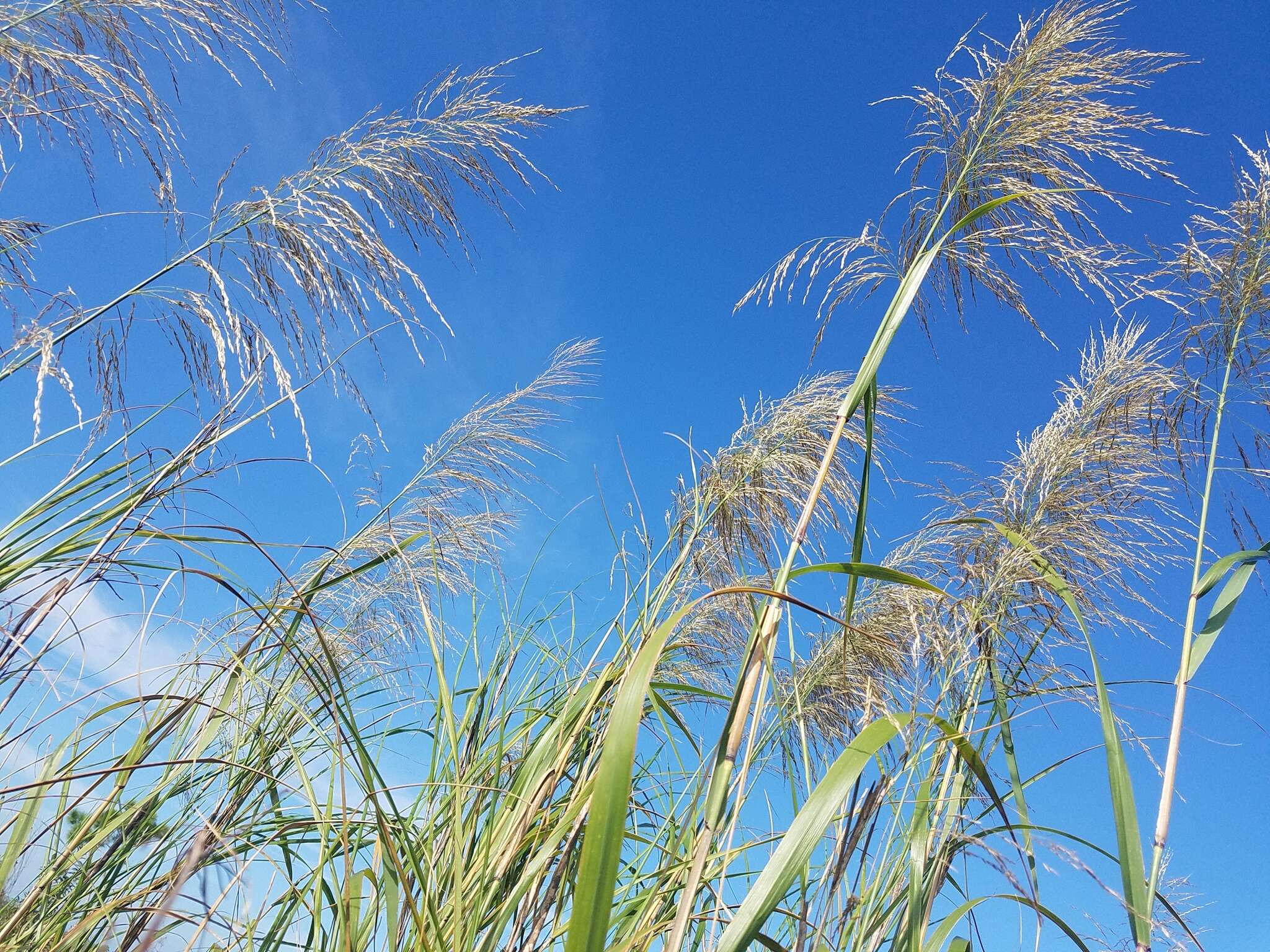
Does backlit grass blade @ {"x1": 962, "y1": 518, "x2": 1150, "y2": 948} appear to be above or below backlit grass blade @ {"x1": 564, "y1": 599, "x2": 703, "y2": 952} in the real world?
above

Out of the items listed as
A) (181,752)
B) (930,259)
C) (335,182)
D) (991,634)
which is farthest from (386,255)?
(991,634)

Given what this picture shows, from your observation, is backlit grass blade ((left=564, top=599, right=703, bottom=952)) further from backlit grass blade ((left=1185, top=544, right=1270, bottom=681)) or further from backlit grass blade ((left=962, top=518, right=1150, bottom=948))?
backlit grass blade ((left=1185, top=544, right=1270, bottom=681))

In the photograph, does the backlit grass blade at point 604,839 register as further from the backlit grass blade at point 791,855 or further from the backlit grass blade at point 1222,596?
the backlit grass blade at point 1222,596

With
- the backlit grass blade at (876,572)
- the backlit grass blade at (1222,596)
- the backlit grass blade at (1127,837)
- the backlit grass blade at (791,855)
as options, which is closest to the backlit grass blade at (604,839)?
the backlit grass blade at (791,855)

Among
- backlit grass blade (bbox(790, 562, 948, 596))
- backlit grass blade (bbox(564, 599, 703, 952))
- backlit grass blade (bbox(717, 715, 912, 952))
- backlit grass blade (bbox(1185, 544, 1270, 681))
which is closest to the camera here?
backlit grass blade (bbox(564, 599, 703, 952))

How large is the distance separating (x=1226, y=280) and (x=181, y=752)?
2.51 metres

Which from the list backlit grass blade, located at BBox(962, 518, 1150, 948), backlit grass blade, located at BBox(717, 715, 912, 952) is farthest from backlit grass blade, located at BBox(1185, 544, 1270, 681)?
backlit grass blade, located at BBox(717, 715, 912, 952)

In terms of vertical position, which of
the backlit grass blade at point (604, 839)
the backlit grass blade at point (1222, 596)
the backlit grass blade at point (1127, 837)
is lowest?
the backlit grass blade at point (604, 839)

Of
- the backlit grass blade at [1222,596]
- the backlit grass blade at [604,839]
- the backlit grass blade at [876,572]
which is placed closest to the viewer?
the backlit grass blade at [604,839]

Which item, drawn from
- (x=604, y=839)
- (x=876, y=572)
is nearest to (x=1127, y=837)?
(x=876, y=572)

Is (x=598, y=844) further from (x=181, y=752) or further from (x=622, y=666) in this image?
(x=181, y=752)

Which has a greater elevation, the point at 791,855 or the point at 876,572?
the point at 876,572

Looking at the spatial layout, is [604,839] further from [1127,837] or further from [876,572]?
[1127,837]

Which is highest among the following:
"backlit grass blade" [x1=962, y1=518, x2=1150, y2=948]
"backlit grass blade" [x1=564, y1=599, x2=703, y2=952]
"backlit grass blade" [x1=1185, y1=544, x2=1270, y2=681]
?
"backlit grass blade" [x1=1185, y1=544, x2=1270, y2=681]
